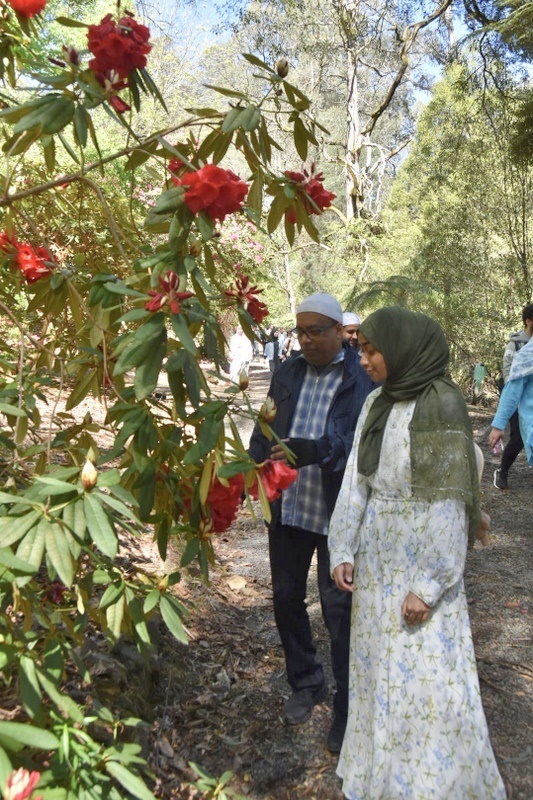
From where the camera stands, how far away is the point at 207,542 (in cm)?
212

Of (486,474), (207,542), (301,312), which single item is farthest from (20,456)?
(486,474)

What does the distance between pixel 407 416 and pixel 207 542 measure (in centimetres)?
96

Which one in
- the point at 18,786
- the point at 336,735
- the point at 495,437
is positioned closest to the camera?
the point at 18,786

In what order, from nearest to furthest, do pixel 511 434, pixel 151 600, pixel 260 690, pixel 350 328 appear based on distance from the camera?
pixel 151 600 → pixel 260 690 → pixel 350 328 → pixel 511 434

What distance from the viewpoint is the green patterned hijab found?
2.59 meters

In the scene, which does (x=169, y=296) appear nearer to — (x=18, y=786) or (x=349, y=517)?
(x=18, y=786)

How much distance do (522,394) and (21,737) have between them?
17.4ft

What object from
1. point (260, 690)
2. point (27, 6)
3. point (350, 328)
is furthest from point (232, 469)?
point (350, 328)

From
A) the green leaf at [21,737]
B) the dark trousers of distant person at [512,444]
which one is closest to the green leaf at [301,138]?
the green leaf at [21,737]

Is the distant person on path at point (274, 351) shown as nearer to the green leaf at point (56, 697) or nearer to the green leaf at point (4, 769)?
the green leaf at point (56, 697)

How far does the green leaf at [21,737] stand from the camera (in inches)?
54.1

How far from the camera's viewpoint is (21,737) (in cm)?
139

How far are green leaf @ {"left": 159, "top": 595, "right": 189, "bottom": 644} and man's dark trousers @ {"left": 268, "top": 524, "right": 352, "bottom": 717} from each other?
1.54 metres

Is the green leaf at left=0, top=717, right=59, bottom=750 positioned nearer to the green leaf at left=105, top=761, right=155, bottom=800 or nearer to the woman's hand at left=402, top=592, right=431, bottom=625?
the green leaf at left=105, top=761, right=155, bottom=800
